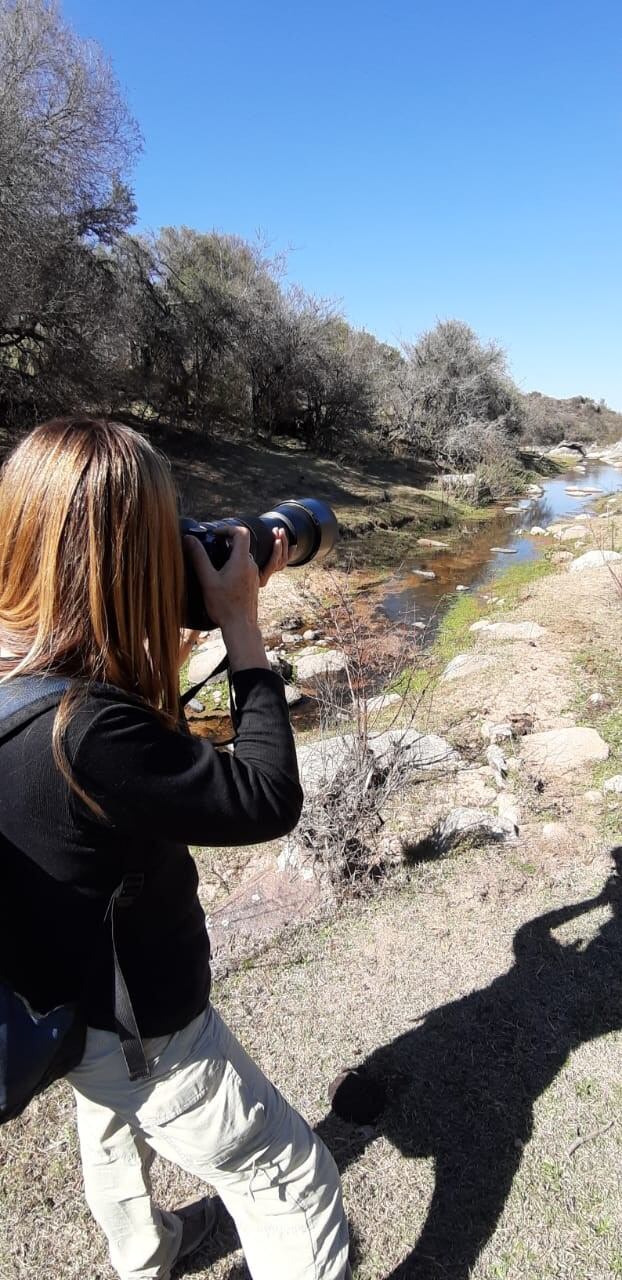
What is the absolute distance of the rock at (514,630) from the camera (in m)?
6.70

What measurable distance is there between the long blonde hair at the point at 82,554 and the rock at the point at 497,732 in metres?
3.69

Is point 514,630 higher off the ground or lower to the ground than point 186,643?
lower

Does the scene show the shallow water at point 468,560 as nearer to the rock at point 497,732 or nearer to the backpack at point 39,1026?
the rock at point 497,732

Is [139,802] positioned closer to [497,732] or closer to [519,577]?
[497,732]

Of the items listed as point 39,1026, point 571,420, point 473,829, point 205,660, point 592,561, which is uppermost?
point 571,420

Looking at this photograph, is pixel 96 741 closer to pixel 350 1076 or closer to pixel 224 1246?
pixel 224 1246

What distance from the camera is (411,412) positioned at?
23.9 m

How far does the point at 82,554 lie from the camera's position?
0.95m

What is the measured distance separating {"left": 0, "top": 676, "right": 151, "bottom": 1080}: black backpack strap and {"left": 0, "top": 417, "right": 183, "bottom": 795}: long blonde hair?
22 millimetres

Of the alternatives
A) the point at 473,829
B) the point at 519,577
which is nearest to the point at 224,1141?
the point at 473,829

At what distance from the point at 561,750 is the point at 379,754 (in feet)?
4.00

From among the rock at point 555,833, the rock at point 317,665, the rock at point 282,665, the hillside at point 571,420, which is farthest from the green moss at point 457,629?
the hillside at point 571,420

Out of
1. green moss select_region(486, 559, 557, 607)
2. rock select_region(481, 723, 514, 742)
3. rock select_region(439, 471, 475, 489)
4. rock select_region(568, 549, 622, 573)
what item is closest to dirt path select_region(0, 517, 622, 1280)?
rock select_region(481, 723, 514, 742)

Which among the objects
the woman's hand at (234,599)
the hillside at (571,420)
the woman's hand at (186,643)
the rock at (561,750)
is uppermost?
the hillside at (571,420)
